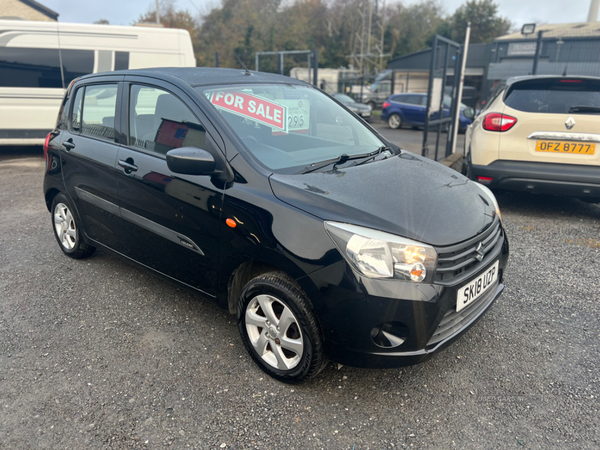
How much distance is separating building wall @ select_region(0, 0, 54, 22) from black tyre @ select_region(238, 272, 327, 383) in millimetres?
26573

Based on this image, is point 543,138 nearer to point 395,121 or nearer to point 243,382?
point 243,382

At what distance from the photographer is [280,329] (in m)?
2.48

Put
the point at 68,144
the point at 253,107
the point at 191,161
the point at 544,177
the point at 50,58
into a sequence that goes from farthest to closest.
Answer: the point at 50,58 → the point at 544,177 → the point at 68,144 → the point at 253,107 → the point at 191,161

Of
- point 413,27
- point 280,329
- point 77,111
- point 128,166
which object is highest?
point 413,27

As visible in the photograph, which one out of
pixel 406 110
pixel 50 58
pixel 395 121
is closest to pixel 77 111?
pixel 50 58

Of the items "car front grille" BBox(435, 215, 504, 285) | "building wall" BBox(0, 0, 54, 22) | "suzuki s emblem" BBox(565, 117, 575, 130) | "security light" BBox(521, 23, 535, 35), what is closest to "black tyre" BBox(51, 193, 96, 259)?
"car front grille" BBox(435, 215, 504, 285)

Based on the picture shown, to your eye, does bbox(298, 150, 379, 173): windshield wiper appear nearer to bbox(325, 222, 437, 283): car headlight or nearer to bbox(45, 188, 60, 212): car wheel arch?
bbox(325, 222, 437, 283): car headlight

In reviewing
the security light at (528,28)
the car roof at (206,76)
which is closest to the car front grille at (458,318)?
the car roof at (206,76)

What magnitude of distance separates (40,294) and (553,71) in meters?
20.2

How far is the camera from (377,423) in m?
2.29

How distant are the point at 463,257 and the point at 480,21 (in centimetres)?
5983

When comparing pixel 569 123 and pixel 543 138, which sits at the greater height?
pixel 569 123

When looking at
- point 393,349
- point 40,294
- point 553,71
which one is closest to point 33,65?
point 40,294

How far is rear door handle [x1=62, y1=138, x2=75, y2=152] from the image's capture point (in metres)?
3.85
